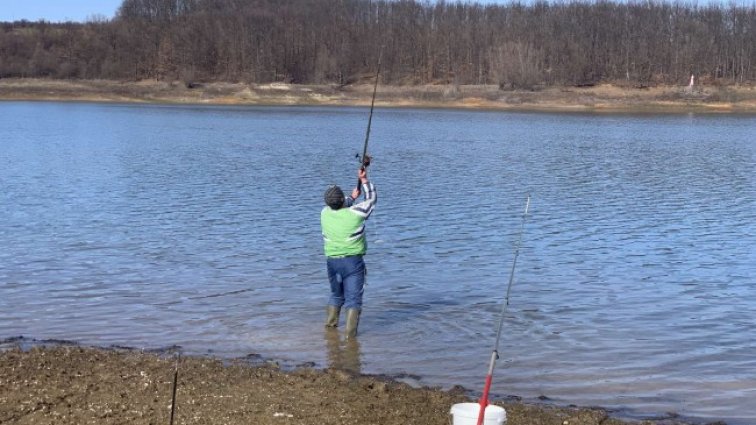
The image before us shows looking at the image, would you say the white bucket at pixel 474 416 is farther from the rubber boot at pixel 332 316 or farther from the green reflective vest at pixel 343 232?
the rubber boot at pixel 332 316

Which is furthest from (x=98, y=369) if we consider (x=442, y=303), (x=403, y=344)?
(x=442, y=303)

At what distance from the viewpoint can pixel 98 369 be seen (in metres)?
9.20

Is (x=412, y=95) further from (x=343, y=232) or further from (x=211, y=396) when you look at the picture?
(x=211, y=396)

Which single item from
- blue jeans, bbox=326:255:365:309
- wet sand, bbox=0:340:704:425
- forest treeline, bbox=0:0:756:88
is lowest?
wet sand, bbox=0:340:704:425

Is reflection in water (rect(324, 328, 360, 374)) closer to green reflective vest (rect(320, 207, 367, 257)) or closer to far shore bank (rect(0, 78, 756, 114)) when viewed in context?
green reflective vest (rect(320, 207, 367, 257))

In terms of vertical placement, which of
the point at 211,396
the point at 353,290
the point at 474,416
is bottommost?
the point at 211,396

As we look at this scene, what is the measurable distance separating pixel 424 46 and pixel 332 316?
121038 mm

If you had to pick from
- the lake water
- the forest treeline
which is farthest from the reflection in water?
the forest treeline

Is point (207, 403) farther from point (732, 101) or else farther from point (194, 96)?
point (194, 96)

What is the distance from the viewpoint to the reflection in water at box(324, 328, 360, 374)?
10.4 m

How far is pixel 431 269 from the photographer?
1631cm

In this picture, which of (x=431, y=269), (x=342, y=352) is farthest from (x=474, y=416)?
(x=431, y=269)

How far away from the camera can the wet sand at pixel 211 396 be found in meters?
7.82

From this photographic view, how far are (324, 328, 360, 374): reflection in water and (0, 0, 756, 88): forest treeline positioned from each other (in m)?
97.6
